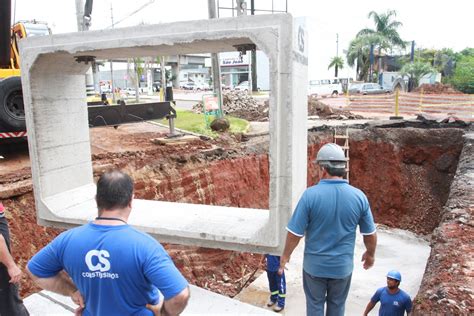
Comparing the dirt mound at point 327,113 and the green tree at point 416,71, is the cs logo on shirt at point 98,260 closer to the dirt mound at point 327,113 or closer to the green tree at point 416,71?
the dirt mound at point 327,113

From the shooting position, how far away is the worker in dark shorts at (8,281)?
3705 mm

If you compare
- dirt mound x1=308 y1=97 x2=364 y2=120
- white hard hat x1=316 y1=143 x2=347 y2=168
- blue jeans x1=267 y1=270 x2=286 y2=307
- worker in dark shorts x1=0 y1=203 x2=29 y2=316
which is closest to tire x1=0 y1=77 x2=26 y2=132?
worker in dark shorts x1=0 y1=203 x2=29 y2=316

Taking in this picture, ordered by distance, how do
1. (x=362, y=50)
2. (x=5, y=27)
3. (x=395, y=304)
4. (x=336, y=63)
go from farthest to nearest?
1. (x=336, y=63)
2. (x=362, y=50)
3. (x=5, y=27)
4. (x=395, y=304)

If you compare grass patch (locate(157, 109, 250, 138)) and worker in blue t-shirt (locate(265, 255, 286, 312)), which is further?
grass patch (locate(157, 109, 250, 138))

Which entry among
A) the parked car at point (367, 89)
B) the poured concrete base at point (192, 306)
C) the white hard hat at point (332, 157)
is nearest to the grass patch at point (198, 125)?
the poured concrete base at point (192, 306)

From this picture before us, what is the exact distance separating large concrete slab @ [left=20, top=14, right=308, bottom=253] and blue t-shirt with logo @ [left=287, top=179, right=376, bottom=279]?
0.83m

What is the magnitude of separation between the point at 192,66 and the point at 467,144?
82100 millimetres

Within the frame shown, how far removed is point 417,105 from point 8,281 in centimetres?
2219

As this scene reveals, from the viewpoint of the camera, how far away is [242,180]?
10.3 metres

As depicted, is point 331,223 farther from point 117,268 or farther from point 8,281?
point 8,281

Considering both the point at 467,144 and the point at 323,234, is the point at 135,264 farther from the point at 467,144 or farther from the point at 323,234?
the point at 467,144

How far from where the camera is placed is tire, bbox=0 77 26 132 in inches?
288

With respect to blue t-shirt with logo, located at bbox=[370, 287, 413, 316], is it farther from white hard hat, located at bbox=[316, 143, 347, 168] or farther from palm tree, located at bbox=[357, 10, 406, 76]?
palm tree, located at bbox=[357, 10, 406, 76]

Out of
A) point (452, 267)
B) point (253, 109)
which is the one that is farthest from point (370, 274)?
point (253, 109)
